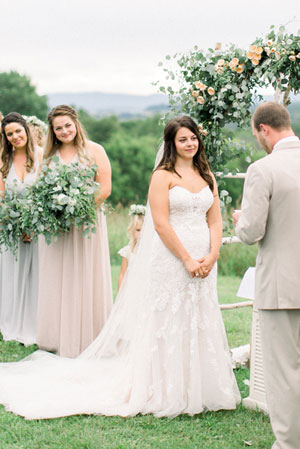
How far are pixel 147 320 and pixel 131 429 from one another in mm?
845

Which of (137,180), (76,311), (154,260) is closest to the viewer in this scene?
(154,260)

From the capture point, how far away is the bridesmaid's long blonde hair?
590cm

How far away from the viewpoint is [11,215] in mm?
6195

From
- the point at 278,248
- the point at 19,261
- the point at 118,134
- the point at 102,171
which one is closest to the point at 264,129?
the point at 278,248

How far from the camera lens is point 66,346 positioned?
612 centimetres

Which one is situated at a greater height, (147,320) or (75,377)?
(147,320)

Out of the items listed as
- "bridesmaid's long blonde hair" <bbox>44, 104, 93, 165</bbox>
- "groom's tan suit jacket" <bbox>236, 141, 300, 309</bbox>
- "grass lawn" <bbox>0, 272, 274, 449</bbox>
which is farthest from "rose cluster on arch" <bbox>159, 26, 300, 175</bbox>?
"grass lawn" <bbox>0, 272, 274, 449</bbox>

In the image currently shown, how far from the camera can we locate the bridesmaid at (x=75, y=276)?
604 cm

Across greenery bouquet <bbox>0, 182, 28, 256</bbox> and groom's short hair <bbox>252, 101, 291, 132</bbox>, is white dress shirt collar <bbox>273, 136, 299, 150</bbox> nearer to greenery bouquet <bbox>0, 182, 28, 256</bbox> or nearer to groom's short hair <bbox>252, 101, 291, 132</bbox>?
groom's short hair <bbox>252, 101, 291, 132</bbox>

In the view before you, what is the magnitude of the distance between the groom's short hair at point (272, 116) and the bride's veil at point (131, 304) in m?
1.40

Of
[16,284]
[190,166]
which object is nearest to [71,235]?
[16,284]

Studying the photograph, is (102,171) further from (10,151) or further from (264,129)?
(264,129)

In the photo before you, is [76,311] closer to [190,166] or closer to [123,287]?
[123,287]

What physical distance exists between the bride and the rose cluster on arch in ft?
1.86
